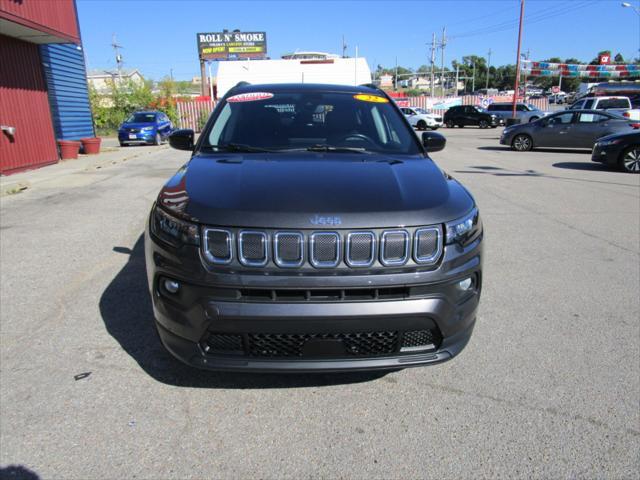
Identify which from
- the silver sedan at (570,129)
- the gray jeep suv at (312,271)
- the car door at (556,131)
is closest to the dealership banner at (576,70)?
the silver sedan at (570,129)

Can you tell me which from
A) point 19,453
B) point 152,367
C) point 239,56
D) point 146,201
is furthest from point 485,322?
point 239,56

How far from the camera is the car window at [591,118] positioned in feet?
53.3

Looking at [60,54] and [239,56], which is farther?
[239,56]

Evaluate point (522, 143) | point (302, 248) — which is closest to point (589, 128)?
point (522, 143)

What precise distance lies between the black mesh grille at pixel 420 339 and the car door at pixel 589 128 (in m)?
16.8

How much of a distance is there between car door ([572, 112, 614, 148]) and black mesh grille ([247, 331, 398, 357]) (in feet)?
55.9

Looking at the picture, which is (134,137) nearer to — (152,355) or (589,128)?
(589,128)

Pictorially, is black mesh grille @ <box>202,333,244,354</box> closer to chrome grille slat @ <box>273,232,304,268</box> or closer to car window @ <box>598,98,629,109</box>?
chrome grille slat @ <box>273,232,304,268</box>

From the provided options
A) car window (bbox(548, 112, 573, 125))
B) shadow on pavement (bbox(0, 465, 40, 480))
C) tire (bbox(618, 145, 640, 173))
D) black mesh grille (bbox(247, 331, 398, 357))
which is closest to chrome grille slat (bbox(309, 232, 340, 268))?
black mesh grille (bbox(247, 331, 398, 357))

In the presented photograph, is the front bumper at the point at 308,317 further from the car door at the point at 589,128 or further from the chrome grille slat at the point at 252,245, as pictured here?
the car door at the point at 589,128

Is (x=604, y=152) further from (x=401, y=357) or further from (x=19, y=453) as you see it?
(x=19, y=453)

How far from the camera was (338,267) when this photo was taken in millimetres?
2223

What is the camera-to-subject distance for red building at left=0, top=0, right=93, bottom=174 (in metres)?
11.9

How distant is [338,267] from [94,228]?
5.35 m
